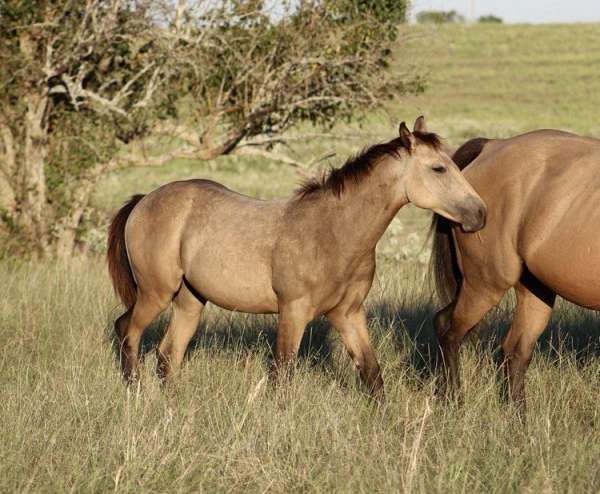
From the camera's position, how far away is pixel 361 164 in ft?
17.7

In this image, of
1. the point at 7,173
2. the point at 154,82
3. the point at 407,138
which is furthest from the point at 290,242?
the point at 7,173

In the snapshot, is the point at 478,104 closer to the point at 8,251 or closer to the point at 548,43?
the point at 548,43

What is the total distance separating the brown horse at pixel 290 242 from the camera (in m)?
5.23

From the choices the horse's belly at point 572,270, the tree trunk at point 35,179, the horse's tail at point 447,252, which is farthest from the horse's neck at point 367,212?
the tree trunk at point 35,179

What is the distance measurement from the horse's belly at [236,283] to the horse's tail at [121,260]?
74cm

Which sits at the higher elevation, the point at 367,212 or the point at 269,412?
the point at 367,212

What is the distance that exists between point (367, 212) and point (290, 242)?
46cm

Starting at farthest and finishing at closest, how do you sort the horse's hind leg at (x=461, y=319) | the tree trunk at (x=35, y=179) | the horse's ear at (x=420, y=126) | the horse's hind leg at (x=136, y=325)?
the tree trunk at (x=35, y=179) → the horse's hind leg at (x=136, y=325) → the horse's hind leg at (x=461, y=319) → the horse's ear at (x=420, y=126)

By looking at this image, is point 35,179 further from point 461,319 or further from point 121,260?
point 461,319

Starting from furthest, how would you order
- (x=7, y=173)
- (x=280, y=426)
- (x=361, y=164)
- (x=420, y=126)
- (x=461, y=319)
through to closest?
(x=7, y=173) → (x=461, y=319) → (x=420, y=126) → (x=361, y=164) → (x=280, y=426)

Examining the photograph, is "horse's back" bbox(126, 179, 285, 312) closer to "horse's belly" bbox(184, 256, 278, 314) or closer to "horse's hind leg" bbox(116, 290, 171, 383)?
"horse's belly" bbox(184, 256, 278, 314)

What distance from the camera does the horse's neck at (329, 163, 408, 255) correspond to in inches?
210

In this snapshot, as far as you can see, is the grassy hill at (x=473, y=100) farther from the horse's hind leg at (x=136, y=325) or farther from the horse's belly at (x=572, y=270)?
the horse's belly at (x=572, y=270)

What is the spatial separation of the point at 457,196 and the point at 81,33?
5.35m
